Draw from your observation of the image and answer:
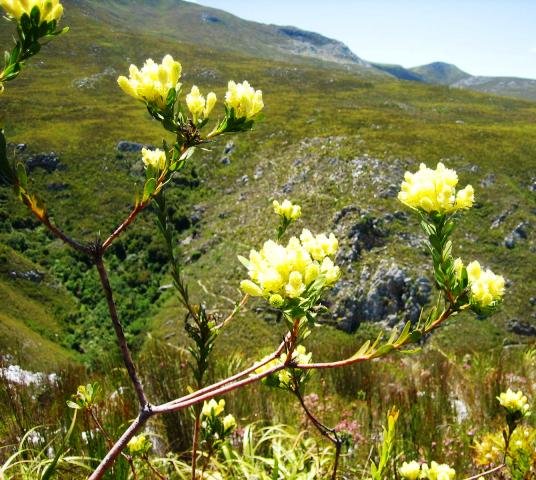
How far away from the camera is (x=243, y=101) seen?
1171mm

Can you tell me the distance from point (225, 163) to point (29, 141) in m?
20.3

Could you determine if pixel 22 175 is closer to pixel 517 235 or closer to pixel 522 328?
pixel 522 328

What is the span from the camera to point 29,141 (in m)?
48.3

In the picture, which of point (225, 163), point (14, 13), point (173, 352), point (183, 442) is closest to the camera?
point (14, 13)

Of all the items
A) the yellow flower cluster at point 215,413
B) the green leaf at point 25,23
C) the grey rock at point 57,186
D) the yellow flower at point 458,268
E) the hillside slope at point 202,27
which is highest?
the hillside slope at point 202,27

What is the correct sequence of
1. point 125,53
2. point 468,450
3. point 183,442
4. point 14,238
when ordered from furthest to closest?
point 125,53 < point 14,238 < point 183,442 < point 468,450

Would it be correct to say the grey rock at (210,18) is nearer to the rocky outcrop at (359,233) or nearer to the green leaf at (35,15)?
the rocky outcrop at (359,233)

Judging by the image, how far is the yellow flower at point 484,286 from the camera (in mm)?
1114

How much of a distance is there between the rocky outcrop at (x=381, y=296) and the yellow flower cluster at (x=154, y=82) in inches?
1181

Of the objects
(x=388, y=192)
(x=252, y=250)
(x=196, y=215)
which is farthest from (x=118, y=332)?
(x=196, y=215)

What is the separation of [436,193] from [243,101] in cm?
53

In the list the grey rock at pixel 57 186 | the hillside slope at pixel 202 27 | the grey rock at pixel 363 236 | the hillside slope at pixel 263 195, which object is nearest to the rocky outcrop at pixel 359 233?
the grey rock at pixel 363 236

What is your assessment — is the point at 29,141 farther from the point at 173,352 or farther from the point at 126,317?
the point at 173,352

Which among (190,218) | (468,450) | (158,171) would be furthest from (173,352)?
(190,218)
